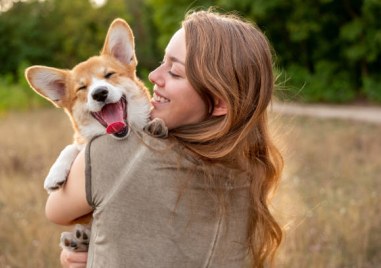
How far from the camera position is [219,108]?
2287 millimetres

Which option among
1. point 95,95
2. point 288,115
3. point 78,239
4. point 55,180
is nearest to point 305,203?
point 95,95

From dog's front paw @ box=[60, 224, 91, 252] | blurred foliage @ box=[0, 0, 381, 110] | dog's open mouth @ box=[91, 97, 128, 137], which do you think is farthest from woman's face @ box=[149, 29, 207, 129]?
blurred foliage @ box=[0, 0, 381, 110]

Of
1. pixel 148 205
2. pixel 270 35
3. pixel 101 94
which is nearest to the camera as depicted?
pixel 148 205

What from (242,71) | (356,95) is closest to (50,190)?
(242,71)

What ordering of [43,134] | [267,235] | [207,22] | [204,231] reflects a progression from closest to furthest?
[204,231] < [207,22] < [267,235] < [43,134]

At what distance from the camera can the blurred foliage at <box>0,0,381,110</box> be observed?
22.9 m

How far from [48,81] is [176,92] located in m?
0.82

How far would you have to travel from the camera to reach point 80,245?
7.78ft

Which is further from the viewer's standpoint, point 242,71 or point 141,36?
point 141,36

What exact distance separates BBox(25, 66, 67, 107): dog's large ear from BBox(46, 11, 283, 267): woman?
2.14 feet

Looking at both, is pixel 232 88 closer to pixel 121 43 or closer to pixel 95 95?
pixel 95 95

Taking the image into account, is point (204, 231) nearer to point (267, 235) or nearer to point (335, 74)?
point (267, 235)

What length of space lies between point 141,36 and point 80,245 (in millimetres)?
30802

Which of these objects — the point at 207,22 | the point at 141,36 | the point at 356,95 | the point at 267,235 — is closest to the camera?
the point at 207,22
